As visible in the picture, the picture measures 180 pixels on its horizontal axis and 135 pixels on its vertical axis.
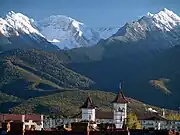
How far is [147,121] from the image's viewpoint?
200 m

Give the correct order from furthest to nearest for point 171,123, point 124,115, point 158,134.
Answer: point 171,123 < point 124,115 < point 158,134

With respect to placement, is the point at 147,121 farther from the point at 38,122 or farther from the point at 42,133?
the point at 42,133

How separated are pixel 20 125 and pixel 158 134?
55.2ft

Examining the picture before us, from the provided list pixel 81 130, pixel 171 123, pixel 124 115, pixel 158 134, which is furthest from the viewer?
pixel 171 123

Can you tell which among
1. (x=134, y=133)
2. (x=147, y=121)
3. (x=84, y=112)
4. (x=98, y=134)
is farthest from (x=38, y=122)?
(x=98, y=134)

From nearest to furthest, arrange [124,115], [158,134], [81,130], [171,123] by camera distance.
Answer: [81,130] → [158,134] → [124,115] → [171,123]

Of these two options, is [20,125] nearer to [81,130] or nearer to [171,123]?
[81,130]

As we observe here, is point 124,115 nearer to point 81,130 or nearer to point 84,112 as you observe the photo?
point 84,112

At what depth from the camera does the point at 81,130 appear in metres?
57.7

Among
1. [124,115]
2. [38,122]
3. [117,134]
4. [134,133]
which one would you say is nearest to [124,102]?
[124,115]

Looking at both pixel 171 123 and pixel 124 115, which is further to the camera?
pixel 171 123

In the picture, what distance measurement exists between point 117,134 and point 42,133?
6.61 m

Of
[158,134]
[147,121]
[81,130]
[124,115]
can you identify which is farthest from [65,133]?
[147,121]

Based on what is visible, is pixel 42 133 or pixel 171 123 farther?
pixel 171 123
